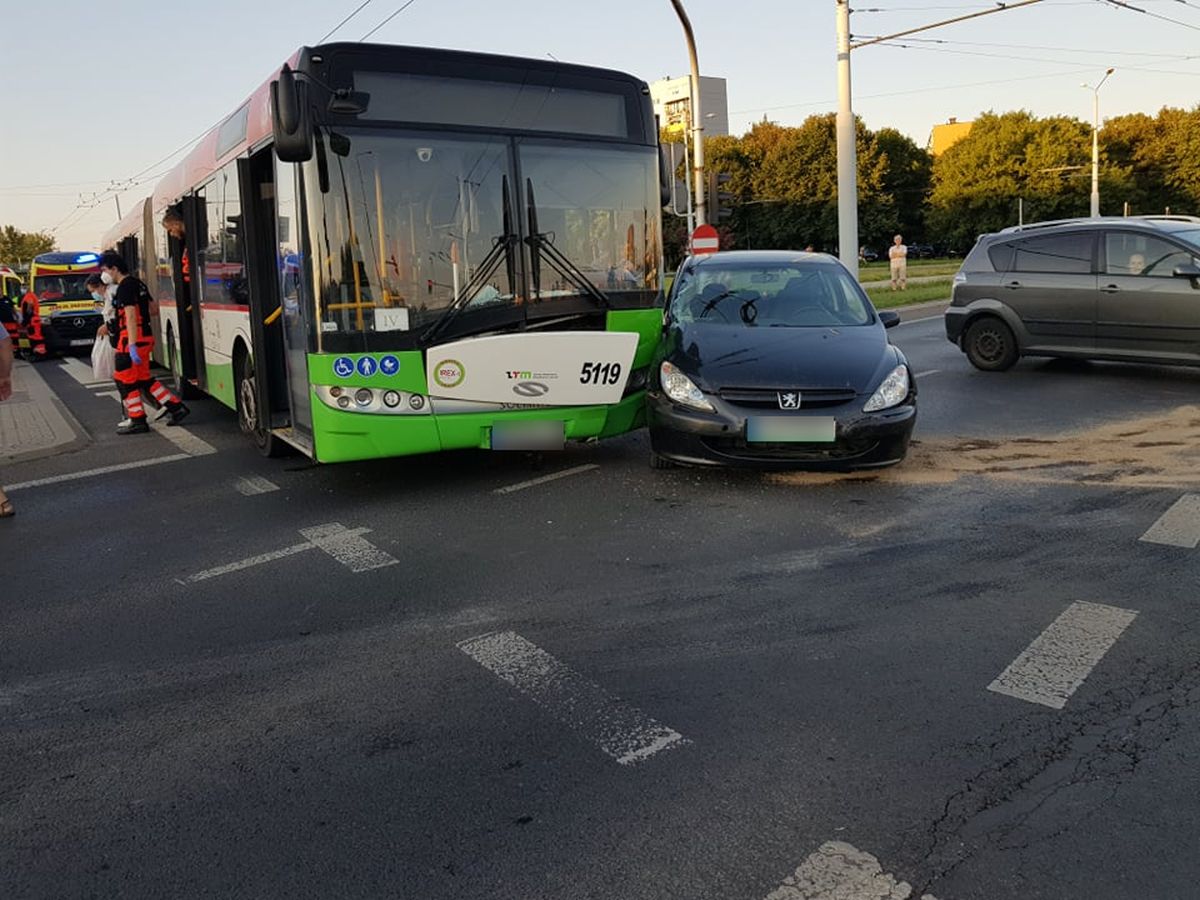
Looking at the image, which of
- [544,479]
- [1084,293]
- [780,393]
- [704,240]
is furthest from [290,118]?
[704,240]

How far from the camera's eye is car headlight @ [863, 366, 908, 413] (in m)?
6.96

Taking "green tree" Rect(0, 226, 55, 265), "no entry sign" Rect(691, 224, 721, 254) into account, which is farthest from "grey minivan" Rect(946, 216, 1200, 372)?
"green tree" Rect(0, 226, 55, 265)

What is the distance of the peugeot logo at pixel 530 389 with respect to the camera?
24.0 feet

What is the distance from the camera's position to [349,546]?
6281 millimetres

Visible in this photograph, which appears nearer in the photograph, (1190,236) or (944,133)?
(1190,236)

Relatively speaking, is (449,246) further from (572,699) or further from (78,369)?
(78,369)

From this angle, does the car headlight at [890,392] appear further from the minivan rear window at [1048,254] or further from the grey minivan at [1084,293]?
the minivan rear window at [1048,254]

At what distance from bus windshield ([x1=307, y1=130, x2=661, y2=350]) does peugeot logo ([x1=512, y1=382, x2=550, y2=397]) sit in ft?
1.47

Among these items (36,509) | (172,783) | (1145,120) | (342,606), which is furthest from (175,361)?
(1145,120)

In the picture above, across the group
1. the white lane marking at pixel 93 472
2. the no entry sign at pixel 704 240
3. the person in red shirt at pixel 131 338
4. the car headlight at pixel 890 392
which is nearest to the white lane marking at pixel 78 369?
the person in red shirt at pixel 131 338

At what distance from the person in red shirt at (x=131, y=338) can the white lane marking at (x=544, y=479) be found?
5632 mm

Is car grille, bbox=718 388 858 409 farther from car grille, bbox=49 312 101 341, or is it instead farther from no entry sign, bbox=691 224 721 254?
car grille, bbox=49 312 101 341

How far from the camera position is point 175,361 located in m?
13.9

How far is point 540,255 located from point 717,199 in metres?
12.9
